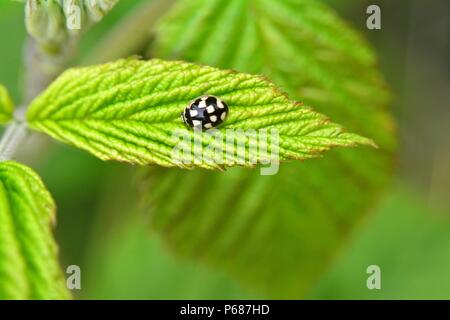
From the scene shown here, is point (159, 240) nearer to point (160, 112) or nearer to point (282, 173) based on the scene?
point (282, 173)

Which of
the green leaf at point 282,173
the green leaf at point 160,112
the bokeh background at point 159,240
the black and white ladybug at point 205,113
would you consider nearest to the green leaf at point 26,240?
the green leaf at point 160,112

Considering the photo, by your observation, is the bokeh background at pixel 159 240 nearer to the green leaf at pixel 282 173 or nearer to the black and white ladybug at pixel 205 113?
the green leaf at pixel 282 173

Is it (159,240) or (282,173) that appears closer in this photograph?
(282,173)

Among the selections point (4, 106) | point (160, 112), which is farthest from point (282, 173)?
point (4, 106)

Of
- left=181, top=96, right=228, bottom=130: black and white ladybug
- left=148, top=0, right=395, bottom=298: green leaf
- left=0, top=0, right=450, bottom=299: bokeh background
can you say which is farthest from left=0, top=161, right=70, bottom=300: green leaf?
→ left=0, top=0, right=450, bottom=299: bokeh background

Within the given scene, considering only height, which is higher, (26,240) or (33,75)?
(33,75)

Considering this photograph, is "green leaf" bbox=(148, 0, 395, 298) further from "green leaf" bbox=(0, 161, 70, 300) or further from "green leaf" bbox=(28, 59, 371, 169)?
"green leaf" bbox=(0, 161, 70, 300)
